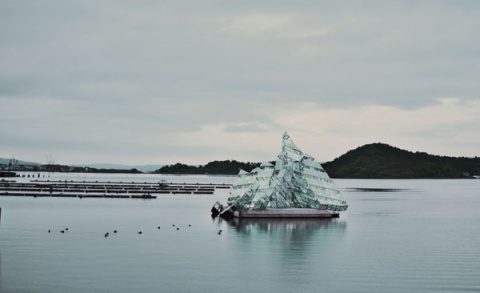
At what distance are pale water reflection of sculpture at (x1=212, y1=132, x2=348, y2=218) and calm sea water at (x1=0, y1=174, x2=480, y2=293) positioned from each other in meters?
2.70

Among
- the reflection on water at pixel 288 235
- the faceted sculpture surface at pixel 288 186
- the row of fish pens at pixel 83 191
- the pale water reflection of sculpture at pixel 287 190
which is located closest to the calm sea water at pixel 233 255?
the reflection on water at pixel 288 235

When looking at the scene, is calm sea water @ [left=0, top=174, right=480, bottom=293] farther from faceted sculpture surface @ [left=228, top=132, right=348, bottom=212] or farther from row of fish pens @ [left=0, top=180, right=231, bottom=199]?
row of fish pens @ [left=0, top=180, right=231, bottom=199]

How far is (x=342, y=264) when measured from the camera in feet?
142

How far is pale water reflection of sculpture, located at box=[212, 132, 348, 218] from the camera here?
73.8m

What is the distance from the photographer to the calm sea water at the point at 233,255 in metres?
35.2

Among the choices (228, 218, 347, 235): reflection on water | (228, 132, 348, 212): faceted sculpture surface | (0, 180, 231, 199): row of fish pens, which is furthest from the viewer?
(0, 180, 231, 199): row of fish pens

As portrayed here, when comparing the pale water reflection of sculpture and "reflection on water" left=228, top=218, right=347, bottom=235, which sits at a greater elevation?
the pale water reflection of sculpture

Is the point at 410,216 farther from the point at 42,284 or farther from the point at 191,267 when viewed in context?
the point at 42,284

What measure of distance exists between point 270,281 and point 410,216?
57137mm

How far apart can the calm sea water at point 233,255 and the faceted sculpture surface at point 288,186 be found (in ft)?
11.4

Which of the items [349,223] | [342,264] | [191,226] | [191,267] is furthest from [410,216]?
[191,267]

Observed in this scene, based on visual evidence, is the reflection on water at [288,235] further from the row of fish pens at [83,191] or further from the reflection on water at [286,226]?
the row of fish pens at [83,191]

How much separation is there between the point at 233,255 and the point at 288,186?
91.1 ft

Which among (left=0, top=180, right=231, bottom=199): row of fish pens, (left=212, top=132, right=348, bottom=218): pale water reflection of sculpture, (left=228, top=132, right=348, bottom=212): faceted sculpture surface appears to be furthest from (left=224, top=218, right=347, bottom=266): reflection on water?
(left=0, top=180, right=231, bottom=199): row of fish pens
